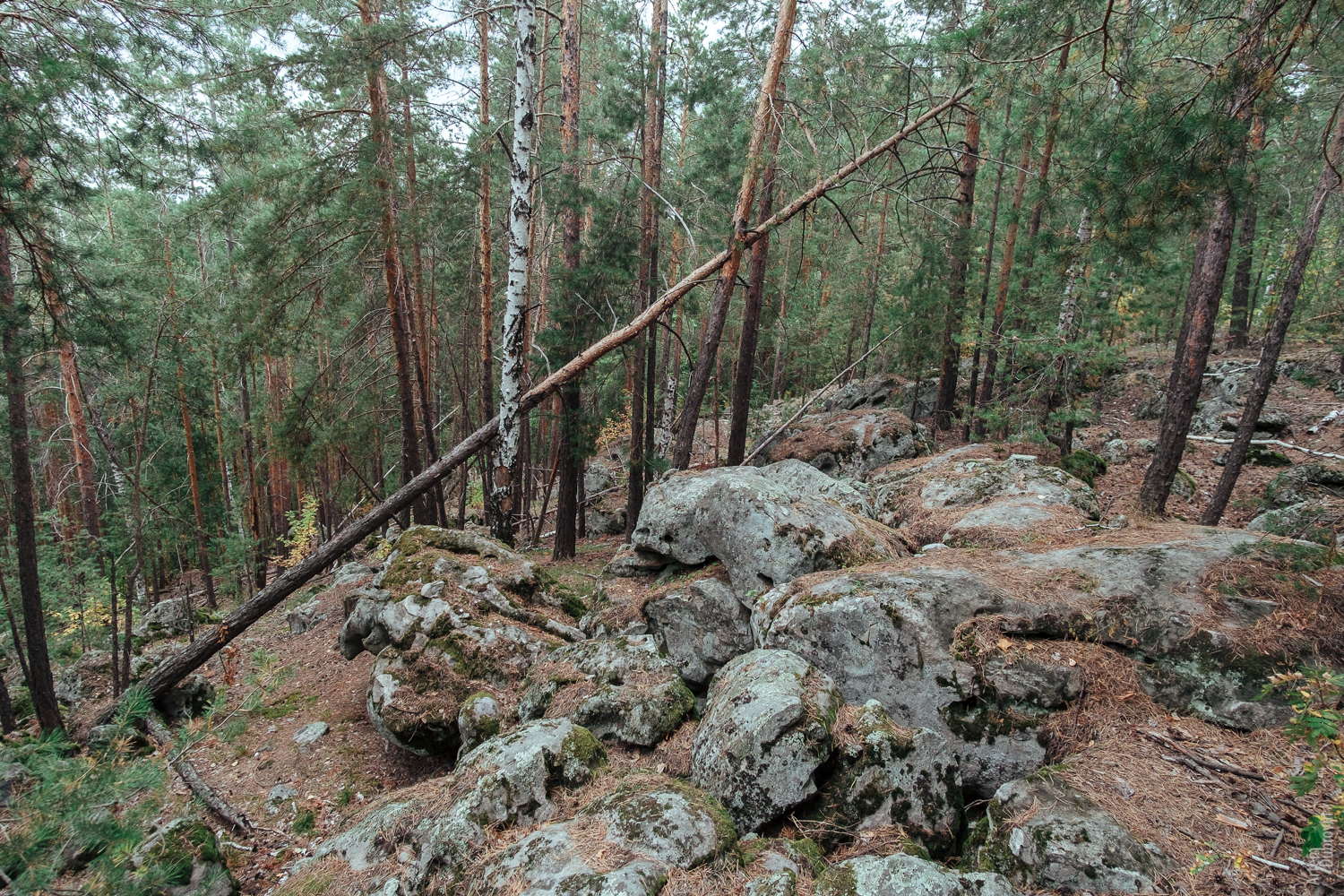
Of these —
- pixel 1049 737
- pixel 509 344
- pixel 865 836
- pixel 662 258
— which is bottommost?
pixel 865 836

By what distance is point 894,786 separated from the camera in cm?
344

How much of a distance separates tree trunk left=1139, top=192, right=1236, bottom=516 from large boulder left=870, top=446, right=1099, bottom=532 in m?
0.88

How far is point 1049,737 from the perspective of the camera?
3.80m

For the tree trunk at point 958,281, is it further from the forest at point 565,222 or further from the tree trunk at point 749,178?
the tree trunk at point 749,178

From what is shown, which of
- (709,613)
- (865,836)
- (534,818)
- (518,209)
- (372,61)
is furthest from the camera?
(372,61)

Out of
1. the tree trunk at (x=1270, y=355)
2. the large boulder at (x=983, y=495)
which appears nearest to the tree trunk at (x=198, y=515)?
the large boulder at (x=983, y=495)

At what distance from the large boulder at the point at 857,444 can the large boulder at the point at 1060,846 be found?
344 inches

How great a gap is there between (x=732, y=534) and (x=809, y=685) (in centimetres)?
231

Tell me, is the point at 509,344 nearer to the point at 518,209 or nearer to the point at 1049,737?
the point at 518,209

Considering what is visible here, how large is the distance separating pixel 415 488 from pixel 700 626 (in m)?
4.11

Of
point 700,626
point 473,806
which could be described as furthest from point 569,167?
point 473,806

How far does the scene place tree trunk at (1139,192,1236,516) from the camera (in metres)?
7.37

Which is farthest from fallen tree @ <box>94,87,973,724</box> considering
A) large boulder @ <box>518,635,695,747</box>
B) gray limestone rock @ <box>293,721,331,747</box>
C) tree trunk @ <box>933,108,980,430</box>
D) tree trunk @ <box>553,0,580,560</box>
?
→ tree trunk @ <box>933,108,980,430</box>

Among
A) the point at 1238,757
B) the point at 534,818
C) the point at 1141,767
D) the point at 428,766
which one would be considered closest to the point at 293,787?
the point at 428,766
